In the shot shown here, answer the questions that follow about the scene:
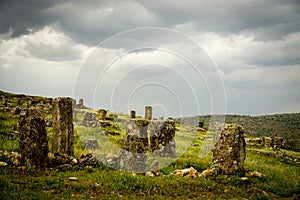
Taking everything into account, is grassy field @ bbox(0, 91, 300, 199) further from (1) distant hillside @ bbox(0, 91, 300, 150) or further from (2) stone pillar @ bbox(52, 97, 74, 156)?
(1) distant hillside @ bbox(0, 91, 300, 150)

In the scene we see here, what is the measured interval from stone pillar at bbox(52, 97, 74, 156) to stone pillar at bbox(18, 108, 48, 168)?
122 inches

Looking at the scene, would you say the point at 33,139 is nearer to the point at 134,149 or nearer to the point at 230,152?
the point at 134,149

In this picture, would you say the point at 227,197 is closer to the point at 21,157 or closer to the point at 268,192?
the point at 268,192

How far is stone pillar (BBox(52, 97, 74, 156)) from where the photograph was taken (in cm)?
2020

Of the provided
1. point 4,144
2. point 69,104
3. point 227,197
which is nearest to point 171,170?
point 227,197

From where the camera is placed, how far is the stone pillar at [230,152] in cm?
1823

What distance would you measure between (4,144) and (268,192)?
1421 centimetres

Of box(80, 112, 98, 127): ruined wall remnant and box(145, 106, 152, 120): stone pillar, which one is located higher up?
box(145, 106, 152, 120): stone pillar

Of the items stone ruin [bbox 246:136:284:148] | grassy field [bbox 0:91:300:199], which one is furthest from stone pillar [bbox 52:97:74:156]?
stone ruin [bbox 246:136:284:148]

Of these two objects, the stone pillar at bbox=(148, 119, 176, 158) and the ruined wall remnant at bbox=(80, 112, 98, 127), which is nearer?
the stone pillar at bbox=(148, 119, 176, 158)

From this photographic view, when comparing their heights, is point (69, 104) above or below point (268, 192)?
above

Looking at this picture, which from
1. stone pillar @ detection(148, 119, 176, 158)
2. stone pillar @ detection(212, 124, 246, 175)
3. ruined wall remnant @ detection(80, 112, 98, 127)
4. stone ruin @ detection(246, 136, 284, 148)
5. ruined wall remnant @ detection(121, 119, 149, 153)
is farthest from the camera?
stone ruin @ detection(246, 136, 284, 148)

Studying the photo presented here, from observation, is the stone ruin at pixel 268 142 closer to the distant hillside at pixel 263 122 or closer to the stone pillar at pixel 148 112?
the stone pillar at pixel 148 112

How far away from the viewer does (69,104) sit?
20594 mm
